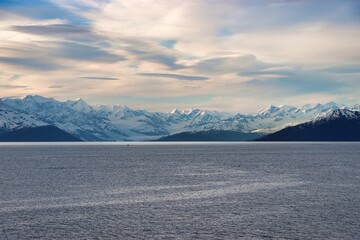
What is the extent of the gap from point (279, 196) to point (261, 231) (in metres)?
34.0

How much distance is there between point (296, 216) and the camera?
70.8 meters

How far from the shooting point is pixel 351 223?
213ft

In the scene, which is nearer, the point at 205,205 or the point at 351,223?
the point at 351,223

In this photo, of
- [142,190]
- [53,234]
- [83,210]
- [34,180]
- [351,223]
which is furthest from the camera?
[34,180]

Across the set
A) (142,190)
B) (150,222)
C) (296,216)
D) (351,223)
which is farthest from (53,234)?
(142,190)

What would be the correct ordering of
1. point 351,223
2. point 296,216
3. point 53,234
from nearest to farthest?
1. point 53,234
2. point 351,223
3. point 296,216

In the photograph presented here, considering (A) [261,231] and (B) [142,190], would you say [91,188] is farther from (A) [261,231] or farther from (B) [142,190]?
(A) [261,231]

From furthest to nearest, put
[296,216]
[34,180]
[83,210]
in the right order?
1. [34,180]
2. [83,210]
3. [296,216]

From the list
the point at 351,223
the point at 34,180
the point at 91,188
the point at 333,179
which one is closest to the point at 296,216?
the point at 351,223

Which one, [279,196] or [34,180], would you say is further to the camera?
[34,180]

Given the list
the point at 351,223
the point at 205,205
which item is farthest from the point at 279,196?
the point at 351,223

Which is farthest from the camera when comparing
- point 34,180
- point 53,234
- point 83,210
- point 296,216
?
point 34,180

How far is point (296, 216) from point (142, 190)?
139 ft

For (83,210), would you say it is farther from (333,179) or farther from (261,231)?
(333,179)
